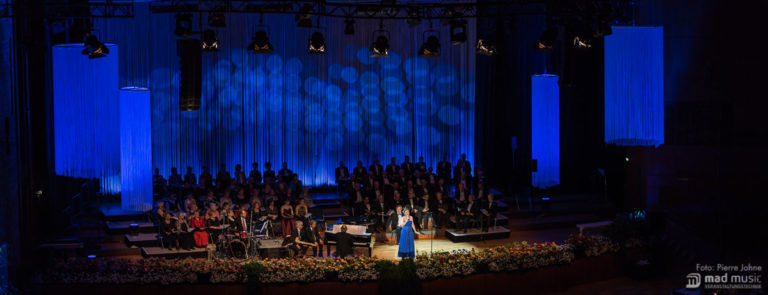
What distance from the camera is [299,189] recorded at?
53.6 ft

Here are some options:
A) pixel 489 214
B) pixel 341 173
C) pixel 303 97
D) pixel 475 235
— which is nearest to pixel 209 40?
pixel 341 173

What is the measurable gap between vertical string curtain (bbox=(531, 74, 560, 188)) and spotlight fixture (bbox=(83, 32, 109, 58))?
7802mm

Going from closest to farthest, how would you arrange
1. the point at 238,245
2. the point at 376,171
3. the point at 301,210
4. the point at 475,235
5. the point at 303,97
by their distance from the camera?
the point at 238,245 < the point at 301,210 < the point at 475,235 < the point at 376,171 < the point at 303,97

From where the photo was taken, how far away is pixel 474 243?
14242mm

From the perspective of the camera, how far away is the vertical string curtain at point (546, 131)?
13.8 meters

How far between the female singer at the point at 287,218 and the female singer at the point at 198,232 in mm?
1417

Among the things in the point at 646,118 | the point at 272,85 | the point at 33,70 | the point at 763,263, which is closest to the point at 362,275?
the point at 646,118

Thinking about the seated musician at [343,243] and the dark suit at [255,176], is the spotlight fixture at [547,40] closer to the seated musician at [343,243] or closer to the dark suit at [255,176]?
the seated musician at [343,243]

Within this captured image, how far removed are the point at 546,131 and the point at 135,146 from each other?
24.8 ft

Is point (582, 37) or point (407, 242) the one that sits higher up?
point (582, 37)

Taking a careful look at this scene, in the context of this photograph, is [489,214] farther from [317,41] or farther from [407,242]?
[317,41]

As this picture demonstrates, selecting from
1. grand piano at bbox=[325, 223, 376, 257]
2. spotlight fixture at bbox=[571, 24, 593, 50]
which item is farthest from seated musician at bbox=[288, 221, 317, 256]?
spotlight fixture at bbox=[571, 24, 593, 50]

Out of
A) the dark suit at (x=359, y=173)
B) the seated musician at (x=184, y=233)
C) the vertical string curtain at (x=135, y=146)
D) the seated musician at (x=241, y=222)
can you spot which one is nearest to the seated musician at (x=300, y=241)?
the seated musician at (x=241, y=222)

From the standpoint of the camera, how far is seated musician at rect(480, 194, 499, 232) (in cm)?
1461
